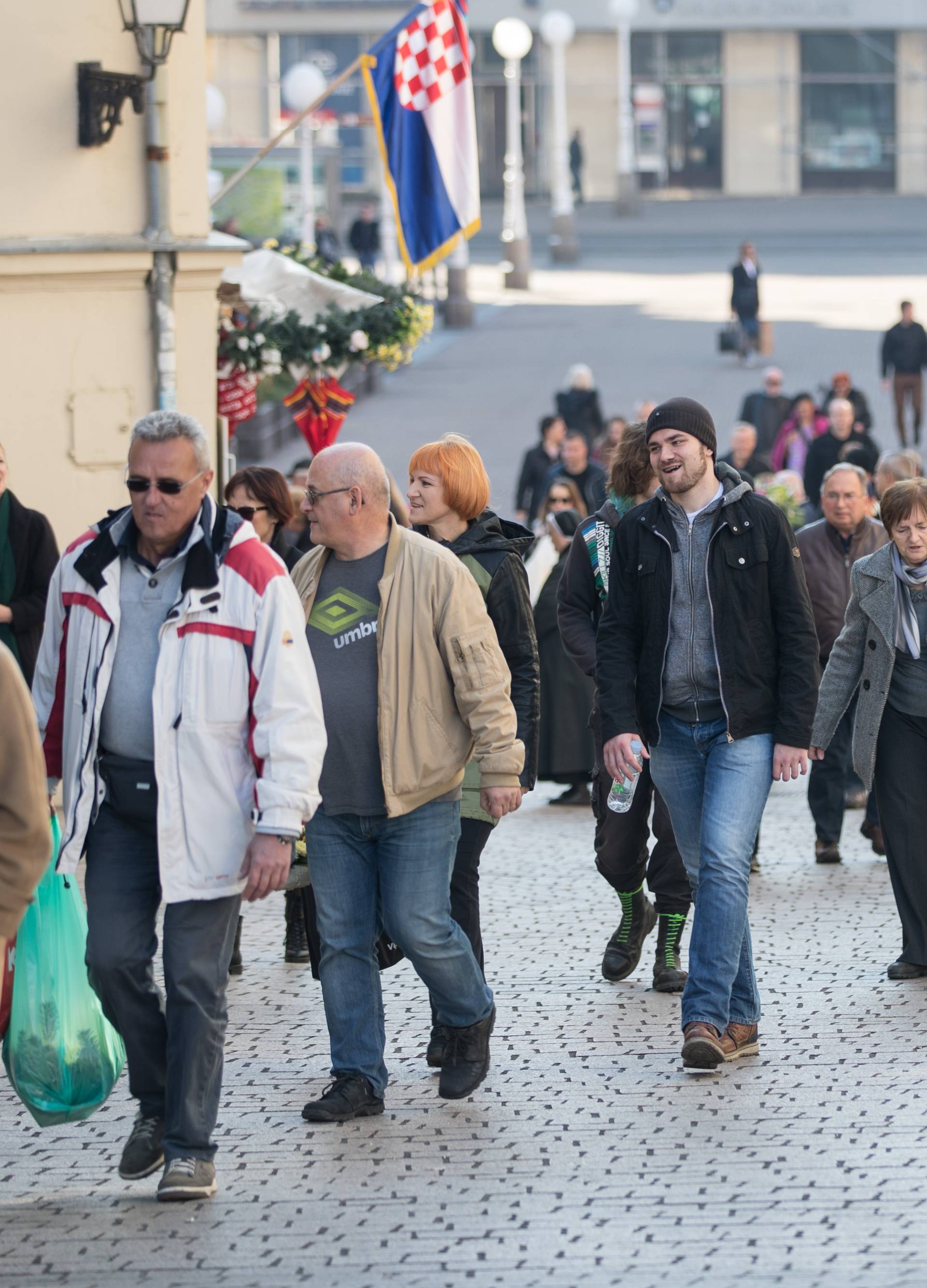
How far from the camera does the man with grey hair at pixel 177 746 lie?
4598 mm

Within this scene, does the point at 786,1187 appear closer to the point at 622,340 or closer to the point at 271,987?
the point at 271,987

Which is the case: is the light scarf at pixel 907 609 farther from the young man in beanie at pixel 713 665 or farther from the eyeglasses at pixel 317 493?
the eyeglasses at pixel 317 493

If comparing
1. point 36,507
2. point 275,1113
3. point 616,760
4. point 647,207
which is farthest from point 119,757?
point 647,207


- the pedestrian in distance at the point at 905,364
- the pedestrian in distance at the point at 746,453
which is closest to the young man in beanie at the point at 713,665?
the pedestrian in distance at the point at 746,453

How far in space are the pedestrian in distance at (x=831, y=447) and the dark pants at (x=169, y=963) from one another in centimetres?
1251

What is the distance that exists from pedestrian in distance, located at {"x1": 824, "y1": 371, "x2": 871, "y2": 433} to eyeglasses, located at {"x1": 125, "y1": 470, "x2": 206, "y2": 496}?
45.6 feet

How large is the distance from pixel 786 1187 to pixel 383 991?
2270mm

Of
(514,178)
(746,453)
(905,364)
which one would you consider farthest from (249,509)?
(514,178)

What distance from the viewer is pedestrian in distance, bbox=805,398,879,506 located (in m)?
16.8

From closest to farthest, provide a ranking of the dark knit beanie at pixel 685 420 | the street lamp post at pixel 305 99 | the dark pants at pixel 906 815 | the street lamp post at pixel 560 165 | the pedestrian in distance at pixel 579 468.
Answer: the dark knit beanie at pixel 685 420 < the dark pants at pixel 906 815 < the pedestrian in distance at pixel 579 468 < the street lamp post at pixel 305 99 < the street lamp post at pixel 560 165

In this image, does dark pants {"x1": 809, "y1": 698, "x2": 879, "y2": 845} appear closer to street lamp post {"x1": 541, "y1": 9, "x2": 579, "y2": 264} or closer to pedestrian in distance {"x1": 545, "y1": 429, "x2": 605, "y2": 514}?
pedestrian in distance {"x1": 545, "y1": 429, "x2": 605, "y2": 514}

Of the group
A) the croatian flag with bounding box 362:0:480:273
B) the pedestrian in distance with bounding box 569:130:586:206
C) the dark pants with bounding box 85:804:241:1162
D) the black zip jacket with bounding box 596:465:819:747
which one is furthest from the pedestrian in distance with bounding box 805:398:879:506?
the pedestrian in distance with bounding box 569:130:586:206

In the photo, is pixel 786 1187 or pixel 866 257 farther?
pixel 866 257

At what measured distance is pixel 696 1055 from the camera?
5.65 meters
